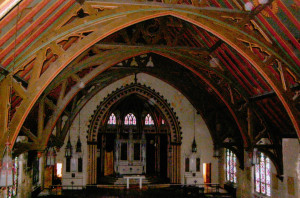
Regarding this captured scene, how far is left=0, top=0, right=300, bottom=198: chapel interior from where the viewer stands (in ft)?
23.7

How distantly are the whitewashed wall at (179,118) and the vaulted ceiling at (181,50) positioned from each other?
3.83 m

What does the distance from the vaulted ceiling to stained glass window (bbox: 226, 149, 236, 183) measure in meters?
3.56

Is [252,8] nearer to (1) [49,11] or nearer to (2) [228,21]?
(2) [228,21]

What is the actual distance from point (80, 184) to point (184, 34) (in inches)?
349

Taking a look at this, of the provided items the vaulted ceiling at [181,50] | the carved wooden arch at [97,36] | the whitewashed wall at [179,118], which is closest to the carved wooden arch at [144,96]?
the whitewashed wall at [179,118]

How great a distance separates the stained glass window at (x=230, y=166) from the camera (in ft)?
53.5

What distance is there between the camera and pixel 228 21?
7902mm

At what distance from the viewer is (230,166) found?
16812 mm

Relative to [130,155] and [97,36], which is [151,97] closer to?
[130,155]

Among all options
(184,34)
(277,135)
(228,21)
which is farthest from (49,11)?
(277,135)

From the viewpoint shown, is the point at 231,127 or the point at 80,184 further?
the point at 80,184

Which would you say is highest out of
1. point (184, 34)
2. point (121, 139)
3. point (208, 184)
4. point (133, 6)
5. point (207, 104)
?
point (184, 34)

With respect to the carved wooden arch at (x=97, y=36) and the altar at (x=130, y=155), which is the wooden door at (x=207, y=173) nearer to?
the altar at (x=130, y=155)

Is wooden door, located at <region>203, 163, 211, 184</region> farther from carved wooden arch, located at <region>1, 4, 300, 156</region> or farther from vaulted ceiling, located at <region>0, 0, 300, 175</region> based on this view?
carved wooden arch, located at <region>1, 4, 300, 156</region>
